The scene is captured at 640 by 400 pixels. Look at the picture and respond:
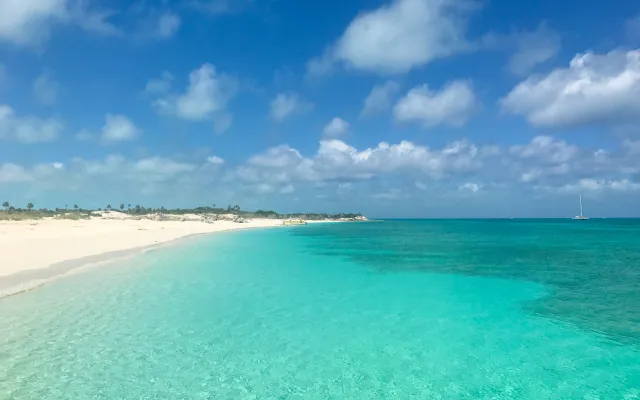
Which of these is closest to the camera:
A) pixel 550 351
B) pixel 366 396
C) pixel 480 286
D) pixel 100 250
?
pixel 366 396

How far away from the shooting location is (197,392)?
957 centimetres

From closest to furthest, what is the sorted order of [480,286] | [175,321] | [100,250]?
[175,321] < [480,286] < [100,250]

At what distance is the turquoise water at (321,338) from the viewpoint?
9.94 meters

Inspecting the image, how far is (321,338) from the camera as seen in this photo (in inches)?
540

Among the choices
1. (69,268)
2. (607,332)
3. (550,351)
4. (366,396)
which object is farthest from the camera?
(69,268)

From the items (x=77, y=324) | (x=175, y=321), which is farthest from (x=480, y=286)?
(x=77, y=324)

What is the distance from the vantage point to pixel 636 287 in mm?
22609

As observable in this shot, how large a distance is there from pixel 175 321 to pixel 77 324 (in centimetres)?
321

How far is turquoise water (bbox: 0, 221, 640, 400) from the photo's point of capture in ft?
32.6

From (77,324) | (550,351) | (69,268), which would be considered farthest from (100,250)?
(550,351)

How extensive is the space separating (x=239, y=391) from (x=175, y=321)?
275 inches

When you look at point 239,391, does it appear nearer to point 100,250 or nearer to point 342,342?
point 342,342

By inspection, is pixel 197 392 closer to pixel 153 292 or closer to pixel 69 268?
pixel 153 292

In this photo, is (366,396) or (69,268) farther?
(69,268)
